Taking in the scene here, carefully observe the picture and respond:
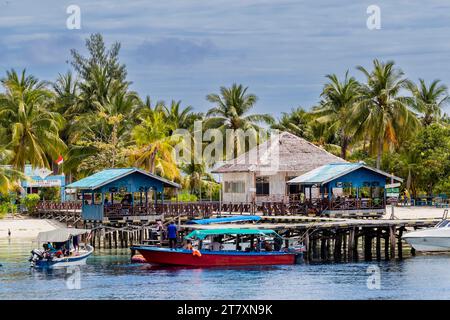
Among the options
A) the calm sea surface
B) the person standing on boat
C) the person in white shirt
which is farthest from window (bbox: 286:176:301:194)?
the person standing on boat

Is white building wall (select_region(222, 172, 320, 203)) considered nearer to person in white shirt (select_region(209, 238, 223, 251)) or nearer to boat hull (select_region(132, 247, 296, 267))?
person in white shirt (select_region(209, 238, 223, 251))

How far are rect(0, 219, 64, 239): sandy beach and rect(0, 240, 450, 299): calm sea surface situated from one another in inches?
604

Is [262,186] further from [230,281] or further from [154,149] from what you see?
[230,281]

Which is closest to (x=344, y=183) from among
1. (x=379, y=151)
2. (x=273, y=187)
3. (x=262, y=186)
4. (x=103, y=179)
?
(x=273, y=187)

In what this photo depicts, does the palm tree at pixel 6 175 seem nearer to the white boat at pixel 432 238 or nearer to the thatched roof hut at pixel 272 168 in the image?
the thatched roof hut at pixel 272 168

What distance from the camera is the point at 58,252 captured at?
47906 mm

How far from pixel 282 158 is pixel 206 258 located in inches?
1038

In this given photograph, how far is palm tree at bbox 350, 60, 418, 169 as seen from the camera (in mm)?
80125

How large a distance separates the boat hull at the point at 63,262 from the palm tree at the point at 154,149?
26.2 m

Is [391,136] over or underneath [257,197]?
over

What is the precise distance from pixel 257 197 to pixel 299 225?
20140 millimetres
